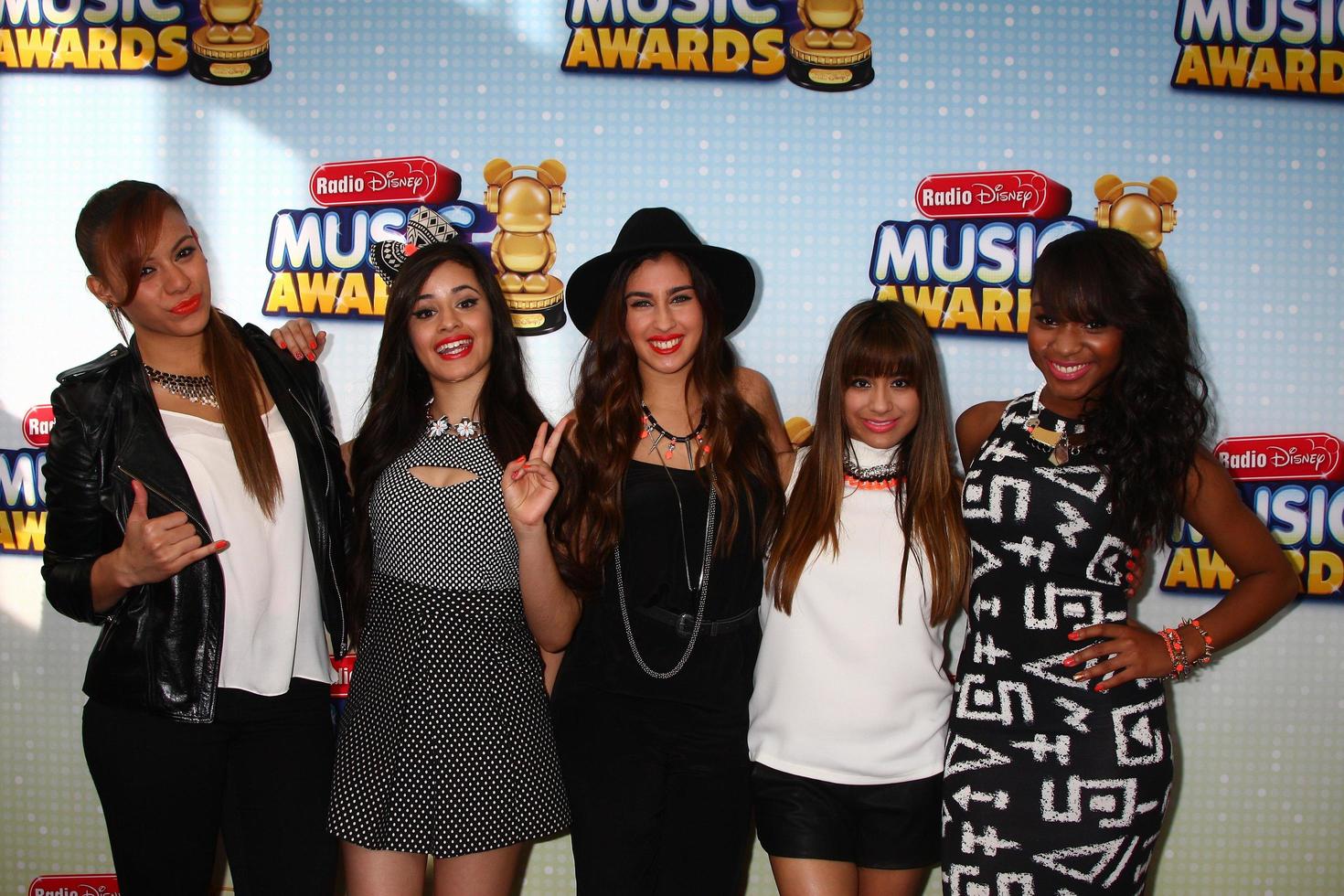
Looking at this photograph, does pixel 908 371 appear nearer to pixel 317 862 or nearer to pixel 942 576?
pixel 942 576

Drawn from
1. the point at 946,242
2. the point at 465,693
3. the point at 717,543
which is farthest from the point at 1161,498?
the point at 465,693

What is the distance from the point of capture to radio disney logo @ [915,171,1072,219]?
3113mm

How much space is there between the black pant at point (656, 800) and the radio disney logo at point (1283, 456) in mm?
1981

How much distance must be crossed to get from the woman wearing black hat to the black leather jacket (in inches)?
29.6

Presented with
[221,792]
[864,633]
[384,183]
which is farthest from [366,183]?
[864,633]

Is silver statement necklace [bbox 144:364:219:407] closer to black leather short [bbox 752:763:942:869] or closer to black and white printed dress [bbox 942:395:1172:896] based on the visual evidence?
black leather short [bbox 752:763:942:869]

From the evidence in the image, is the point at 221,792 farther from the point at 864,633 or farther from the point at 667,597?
the point at 864,633

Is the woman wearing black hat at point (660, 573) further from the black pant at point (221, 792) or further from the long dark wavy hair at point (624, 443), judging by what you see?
the black pant at point (221, 792)

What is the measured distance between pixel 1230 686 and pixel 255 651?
118 inches

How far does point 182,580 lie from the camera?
219 centimetres

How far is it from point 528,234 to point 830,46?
1153 millimetres

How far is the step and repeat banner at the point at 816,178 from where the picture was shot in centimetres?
311

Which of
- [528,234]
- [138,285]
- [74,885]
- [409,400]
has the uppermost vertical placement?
[528,234]

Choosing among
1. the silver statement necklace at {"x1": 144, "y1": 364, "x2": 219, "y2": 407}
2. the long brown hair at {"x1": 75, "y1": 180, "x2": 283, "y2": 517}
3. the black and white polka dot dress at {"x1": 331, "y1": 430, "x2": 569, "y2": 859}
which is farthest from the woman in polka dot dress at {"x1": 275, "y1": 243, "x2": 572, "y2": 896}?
the silver statement necklace at {"x1": 144, "y1": 364, "x2": 219, "y2": 407}
